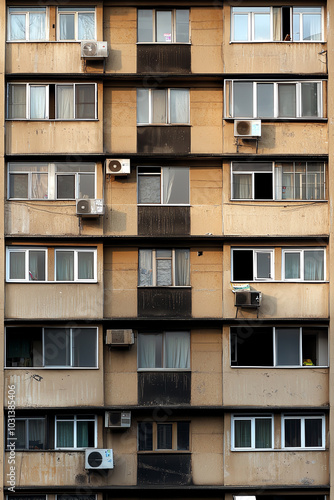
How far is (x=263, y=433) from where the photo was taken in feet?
59.0

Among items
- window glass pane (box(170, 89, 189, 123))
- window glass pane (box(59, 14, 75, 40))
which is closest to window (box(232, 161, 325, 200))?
window glass pane (box(170, 89, 189, 123))

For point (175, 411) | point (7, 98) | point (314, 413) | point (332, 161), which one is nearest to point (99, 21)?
point (7, 98)

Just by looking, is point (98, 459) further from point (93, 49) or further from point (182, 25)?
point (182, 25)

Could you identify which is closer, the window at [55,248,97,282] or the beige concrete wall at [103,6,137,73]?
the window at [55,248,97,282]

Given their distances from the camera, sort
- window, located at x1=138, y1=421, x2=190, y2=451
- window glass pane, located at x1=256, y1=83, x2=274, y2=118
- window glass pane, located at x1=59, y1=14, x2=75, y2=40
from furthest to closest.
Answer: window glass pane, located at x1=59, y1=14, x2=75, y2=40 < window glass pane, located at x1=256, y1=83, x2=274, y2=118 < window, located at x1=138, y1=421, x2=190, y2=451

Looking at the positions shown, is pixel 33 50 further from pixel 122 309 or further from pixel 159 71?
pixel 122 309

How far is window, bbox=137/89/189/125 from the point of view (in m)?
18.5

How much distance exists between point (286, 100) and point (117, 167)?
5.08 meters

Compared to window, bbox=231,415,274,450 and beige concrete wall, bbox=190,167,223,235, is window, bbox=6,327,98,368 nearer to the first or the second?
beige concrete wall, bbox=190,167,223,235

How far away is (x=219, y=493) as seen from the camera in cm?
1764

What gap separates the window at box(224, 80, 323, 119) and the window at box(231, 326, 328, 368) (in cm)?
589

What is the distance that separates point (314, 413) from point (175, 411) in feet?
12.3

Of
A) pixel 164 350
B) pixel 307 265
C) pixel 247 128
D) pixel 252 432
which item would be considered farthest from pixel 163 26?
pixel 252 432

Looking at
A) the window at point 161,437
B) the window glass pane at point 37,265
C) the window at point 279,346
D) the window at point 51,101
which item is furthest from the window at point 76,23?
the window at point 161,437
